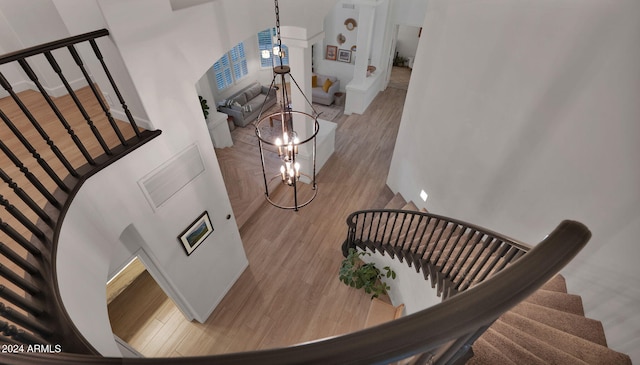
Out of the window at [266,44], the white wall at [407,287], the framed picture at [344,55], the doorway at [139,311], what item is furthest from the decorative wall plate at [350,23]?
the doorway at [139,311]

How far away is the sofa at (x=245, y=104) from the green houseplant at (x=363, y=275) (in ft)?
17.0

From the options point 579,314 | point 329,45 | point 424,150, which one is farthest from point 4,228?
point 329,45

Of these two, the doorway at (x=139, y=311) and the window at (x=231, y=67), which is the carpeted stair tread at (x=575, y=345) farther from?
the window at (x=231, y=67)

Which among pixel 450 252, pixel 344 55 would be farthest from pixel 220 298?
pixel 344 55

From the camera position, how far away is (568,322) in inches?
99.0

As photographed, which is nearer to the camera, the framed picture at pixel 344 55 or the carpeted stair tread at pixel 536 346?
the carpeted stair tread at pixel 536 346

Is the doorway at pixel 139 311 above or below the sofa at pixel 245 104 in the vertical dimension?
below

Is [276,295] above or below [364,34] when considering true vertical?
below

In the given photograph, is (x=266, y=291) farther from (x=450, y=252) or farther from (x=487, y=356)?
(x=487, y=356)

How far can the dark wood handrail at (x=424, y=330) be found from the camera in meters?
0.52

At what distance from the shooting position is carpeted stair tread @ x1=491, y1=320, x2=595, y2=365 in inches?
80.7

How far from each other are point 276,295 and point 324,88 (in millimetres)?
7395

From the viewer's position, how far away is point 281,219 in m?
6.06

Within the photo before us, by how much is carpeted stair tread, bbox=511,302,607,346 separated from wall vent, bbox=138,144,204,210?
11.8 feet
